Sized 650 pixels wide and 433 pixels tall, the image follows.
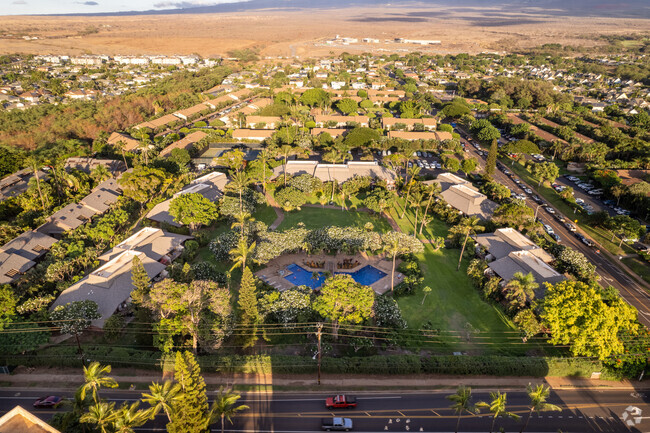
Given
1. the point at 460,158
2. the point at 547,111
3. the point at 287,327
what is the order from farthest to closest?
the point at 547,111
the point at 460,158
the point at 287,327

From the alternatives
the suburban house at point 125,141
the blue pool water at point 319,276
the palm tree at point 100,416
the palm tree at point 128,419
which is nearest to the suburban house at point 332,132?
the suburban house at point 125,141

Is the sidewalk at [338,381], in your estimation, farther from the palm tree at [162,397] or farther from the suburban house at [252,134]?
the suburban house at [252,134]

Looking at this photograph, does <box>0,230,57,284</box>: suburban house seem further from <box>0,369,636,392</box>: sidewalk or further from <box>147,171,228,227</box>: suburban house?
<box>0,369,636,392</box>: sidewalk

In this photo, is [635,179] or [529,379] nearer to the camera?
[529,379]

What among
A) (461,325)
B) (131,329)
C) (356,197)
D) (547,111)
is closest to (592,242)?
(461,325)

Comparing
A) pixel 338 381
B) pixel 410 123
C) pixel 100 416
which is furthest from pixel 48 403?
pixel 410 123

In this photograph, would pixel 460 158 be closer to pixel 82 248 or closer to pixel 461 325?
pixel 461 325

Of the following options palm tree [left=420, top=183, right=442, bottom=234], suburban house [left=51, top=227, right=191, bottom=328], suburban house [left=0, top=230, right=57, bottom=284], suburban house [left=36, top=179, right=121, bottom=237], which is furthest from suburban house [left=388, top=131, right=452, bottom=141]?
suburban house [left=0, top=230, right=57, bottom=284]
